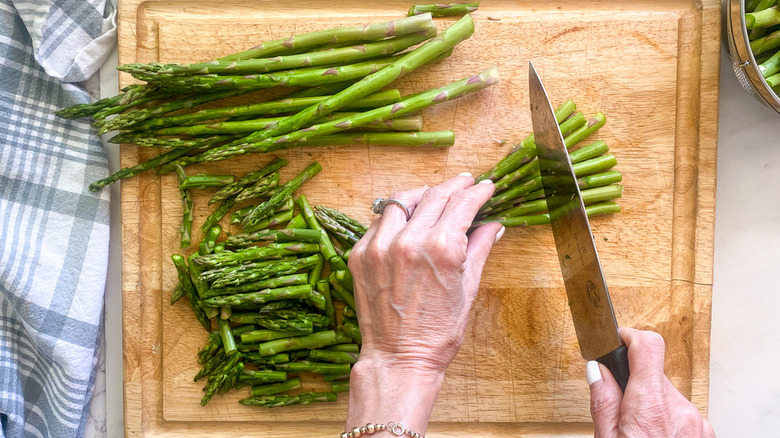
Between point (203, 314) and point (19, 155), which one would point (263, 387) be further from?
point (19, 155)

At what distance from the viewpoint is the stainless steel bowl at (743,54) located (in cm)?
246

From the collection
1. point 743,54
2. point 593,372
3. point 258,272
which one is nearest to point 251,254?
point 258,272

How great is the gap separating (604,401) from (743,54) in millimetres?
1676

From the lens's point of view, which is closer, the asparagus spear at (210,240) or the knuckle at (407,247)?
the knuckle at (407,247)

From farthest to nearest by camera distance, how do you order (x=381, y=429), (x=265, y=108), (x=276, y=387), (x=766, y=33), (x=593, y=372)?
(x=276, y=387) → (x=265, y=108) → (x=766, y=33) → (x=593, y=372) → (x=381, y=429)

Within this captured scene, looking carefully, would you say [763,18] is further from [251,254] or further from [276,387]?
[276,387]

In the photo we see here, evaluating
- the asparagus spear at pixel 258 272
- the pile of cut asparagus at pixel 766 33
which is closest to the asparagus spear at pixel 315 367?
the asparagus spear at pixel 258 272

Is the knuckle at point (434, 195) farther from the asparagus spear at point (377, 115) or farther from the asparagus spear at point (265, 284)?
the asparagus spear at point (265, 284)

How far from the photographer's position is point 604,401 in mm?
2244

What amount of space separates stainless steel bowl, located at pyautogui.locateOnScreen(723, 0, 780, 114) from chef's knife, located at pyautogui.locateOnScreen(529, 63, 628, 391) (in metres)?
0.93

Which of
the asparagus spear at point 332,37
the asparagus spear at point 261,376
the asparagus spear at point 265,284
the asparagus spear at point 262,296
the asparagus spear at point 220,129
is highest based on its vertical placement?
the asparagus spear at point 332,37

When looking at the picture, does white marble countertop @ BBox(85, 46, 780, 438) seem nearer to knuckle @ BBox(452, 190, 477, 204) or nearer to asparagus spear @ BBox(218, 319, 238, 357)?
asparagus spear @ BBox(218, 319, 238, 357)

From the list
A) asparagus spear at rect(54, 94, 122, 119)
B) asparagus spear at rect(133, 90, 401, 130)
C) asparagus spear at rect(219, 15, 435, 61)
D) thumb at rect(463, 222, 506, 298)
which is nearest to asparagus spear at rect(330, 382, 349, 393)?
thumb at rect(463, 222, 506, 298)

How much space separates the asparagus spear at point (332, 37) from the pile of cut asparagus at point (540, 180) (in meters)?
0.77
